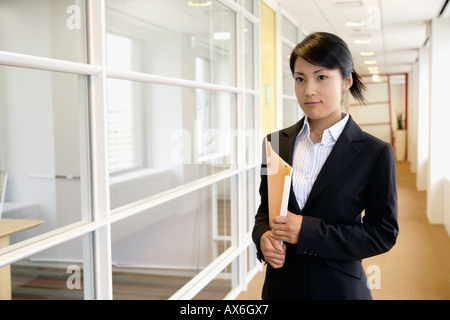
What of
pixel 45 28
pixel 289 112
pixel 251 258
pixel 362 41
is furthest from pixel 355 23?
pixel 45 28

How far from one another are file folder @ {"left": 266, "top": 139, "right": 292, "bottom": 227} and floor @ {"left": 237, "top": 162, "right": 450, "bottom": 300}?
250cm

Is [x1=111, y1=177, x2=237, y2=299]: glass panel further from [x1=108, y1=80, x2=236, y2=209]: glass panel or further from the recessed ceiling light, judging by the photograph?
the recessed ceiling light

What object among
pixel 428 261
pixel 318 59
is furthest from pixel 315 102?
pixel 428 261

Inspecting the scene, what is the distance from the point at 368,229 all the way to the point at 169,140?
149 cm

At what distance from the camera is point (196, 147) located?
2.70 metres

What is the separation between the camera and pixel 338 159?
1.10m

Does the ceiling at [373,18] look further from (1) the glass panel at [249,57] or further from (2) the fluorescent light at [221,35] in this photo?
(2) the fluorescent light at [221,35]

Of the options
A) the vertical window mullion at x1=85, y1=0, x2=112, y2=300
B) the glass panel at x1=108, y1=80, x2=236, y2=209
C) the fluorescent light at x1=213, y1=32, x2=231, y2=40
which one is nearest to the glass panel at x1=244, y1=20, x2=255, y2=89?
the fluorescent light at x1=213, y1=32, x2=231, y2=40

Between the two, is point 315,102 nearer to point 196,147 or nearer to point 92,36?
point 92,36

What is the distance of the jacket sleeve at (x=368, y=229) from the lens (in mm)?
1057

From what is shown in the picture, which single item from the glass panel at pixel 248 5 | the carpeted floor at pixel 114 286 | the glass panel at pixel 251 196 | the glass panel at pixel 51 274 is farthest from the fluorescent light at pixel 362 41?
the glass panel at pixel 51 274

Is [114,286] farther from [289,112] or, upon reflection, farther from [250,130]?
[289,112]

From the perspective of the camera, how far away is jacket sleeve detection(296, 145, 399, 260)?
106 cm

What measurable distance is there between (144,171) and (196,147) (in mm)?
467
